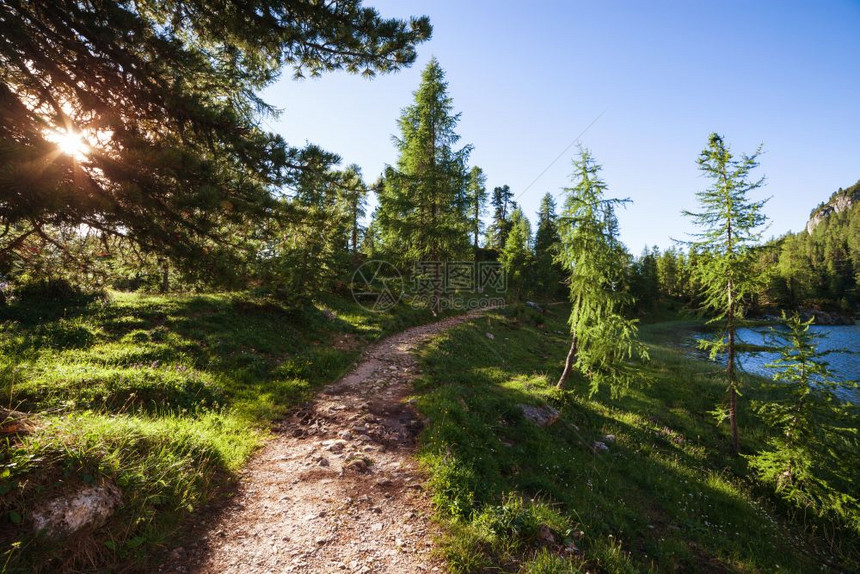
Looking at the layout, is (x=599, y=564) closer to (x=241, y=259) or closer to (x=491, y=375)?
(x=241, y=259)

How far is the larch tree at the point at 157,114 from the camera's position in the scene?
4945 millimetres

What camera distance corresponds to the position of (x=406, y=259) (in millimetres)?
23328

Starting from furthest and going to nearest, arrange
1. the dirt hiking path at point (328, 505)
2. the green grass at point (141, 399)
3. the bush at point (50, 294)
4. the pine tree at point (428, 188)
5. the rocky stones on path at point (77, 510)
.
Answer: the pine tree at point (428, 188) < the bush at point (50, 294) < the dirt hiking path at point (328, 505) < the green grass at point (141, 399) < the rocky stones on path at point (77, 510)

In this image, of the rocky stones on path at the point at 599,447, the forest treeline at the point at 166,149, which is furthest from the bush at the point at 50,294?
the rocky stones on path at the point at 599,447

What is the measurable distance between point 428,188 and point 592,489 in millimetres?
18204

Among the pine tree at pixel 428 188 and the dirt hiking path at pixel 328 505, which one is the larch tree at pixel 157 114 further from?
the pine tree at pixel 428 188

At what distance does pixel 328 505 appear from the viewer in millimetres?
5449

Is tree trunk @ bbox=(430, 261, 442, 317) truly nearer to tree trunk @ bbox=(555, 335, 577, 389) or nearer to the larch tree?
tree trunk @ bbox=(555, 335, 577, 389)

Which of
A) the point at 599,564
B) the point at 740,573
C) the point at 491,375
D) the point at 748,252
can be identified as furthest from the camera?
the point at 491,375

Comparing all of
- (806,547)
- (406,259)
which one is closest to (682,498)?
(806,547)

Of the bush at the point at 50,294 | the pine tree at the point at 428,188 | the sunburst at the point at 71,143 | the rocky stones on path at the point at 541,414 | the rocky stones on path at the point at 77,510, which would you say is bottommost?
the rocky stones on path at the point at 541,414

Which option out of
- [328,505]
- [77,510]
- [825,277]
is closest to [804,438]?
[328,505]

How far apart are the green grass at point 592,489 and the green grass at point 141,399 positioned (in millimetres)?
4057

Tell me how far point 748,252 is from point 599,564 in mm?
12926
